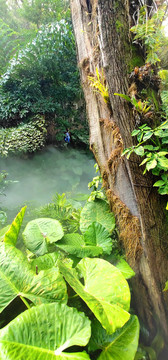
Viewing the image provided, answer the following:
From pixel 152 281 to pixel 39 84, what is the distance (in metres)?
5.01

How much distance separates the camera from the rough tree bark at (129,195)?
3.17 ft

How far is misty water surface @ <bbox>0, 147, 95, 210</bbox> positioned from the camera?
123 inches

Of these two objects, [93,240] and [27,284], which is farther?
[93,240]

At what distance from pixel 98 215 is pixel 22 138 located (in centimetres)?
337

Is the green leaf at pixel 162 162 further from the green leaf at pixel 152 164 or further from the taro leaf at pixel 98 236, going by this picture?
the taro leaf at pixel 98 236

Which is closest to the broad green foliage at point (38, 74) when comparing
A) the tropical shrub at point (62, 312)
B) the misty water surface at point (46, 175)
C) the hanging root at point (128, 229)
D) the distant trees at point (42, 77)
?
the distant trees at point (42, 77)

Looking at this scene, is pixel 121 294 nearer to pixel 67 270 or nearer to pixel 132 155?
pixel 67 270

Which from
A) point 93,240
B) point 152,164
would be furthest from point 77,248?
point 152,164

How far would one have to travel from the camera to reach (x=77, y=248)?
0.87 m

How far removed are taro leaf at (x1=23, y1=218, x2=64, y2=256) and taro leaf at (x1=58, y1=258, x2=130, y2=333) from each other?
236mm

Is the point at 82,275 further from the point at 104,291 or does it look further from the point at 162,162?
the point at 162,162

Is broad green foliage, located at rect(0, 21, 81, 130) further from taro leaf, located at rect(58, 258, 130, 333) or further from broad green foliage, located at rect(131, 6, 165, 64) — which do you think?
taro leaf, located at rect(58, 258, 130, 333)

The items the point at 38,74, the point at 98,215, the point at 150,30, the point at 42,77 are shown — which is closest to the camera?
the point at 150,30

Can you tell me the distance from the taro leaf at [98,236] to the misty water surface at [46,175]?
1991 millimetres
